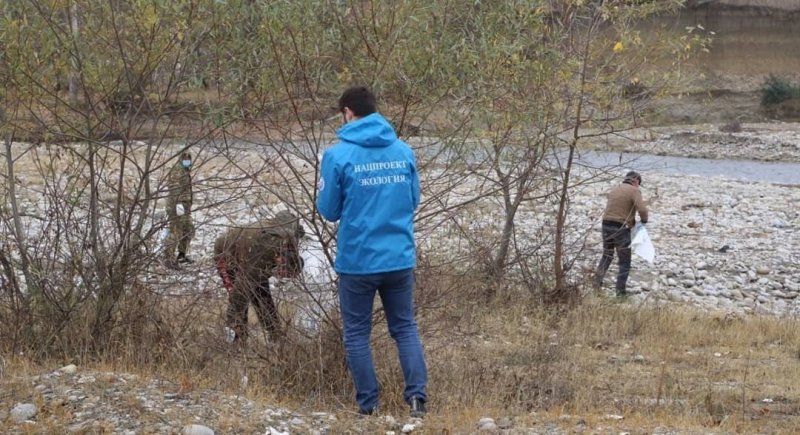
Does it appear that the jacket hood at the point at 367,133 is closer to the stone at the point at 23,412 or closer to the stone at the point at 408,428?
the stone at the point at 408,428

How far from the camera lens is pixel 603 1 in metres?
11.5

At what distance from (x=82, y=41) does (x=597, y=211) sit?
1452cm

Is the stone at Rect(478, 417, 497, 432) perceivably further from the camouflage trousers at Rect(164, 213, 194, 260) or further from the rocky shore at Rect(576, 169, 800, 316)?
the rocky shore at Rect(576, 169, 800, 316)

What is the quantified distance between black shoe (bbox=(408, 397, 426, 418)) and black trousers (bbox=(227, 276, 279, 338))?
141 centimetres

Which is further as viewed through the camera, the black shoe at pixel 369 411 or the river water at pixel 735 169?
the river water at pixel 735 169

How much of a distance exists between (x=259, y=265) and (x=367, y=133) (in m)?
1.83

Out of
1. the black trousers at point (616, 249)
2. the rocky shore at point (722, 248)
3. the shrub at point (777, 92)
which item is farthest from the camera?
the shrub at point (777, 92)

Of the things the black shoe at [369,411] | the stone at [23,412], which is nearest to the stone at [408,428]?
the black shoe at [369,411]

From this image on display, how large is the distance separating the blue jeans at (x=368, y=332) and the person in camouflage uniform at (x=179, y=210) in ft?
5.83

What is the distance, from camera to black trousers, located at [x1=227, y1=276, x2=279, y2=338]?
23.2 feet

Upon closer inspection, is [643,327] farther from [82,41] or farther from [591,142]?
[82,41]

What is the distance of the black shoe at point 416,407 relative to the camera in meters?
5.98

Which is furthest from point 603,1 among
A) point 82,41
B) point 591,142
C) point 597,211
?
point 597,211

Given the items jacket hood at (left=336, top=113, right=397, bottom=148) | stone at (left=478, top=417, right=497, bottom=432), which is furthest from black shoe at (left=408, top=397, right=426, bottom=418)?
jacket hood at (left=336, top=113, right=397, bottom=148)
